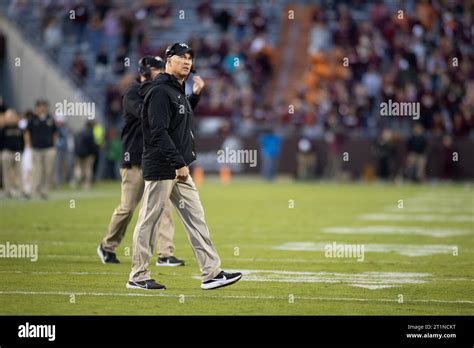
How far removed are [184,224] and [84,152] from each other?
880 inches

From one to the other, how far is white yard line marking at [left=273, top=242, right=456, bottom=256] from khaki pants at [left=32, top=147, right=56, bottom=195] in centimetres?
1086

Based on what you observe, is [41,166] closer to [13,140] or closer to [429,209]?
[13,140]

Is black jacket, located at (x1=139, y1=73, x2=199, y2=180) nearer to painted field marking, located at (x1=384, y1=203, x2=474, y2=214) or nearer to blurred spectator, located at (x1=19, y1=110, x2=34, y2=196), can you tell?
painted field marking, located at (x1=384, y1=203, x2=474, y2=214)

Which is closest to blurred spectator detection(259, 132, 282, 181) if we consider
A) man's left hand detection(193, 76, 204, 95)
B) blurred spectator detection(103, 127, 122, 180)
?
blurred spectator detection(103, 127, 122, 180)

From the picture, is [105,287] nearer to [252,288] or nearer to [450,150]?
[252,288]

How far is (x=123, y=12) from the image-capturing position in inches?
1678

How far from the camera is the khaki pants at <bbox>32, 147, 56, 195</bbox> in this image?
87.8 ft

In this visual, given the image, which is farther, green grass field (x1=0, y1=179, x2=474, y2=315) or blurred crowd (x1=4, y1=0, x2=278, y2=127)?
blurred crowd (x1=4, y1=0, x2=278, y2=127)

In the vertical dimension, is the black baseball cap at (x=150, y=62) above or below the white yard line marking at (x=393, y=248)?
above

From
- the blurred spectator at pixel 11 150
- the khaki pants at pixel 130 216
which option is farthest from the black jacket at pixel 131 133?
the blurred spectator at pixel 11 150

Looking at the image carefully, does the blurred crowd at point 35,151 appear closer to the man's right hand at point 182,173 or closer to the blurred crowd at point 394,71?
the blurred crowd at point 394,71

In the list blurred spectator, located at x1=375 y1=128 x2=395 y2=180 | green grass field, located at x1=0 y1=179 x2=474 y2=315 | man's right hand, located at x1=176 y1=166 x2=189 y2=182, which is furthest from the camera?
blurred spectator, located at x1=375 y1=128 x2=395 y2=180

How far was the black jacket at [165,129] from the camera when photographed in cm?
1130
